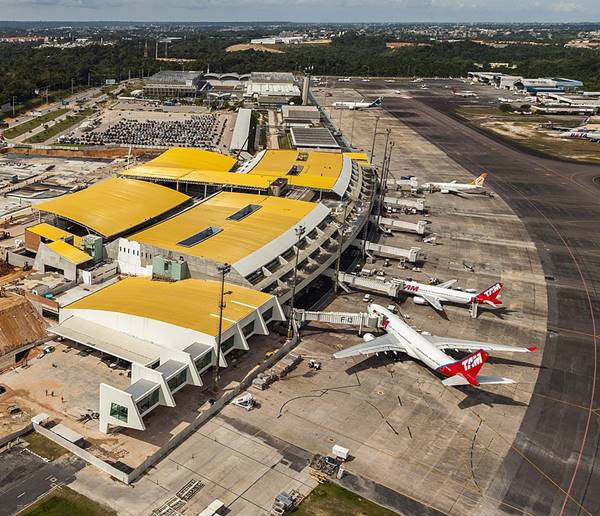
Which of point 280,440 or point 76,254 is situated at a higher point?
point 76,254

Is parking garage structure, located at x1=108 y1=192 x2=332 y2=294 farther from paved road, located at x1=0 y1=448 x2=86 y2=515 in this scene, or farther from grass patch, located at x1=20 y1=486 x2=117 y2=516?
grass patch, located at x1=20 y1=486 x2=117 y2=516

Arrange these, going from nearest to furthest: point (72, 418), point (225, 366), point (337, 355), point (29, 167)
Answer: point (72, 418) < point (225, 366) < point (337, 355) < point (29, 167)

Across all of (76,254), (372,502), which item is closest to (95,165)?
(76,254)

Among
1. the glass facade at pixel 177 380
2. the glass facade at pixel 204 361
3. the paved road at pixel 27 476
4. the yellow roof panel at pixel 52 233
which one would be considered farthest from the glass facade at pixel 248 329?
the yellow roof panel at pixel 52 233

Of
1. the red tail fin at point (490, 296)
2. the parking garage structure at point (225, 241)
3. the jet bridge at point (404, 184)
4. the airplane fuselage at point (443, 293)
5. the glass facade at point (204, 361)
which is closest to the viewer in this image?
the glass facade at point (204, 361)

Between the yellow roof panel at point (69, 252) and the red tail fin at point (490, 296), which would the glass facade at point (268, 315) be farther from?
the red tail fin at point (490, 296)

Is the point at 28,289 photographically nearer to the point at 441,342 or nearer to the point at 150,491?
the point at 150,491

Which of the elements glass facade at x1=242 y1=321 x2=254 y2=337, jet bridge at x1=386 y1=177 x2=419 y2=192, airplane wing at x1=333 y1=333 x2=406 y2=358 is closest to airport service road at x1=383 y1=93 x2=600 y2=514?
airplane wing at x1=333 y1=333 x2=406 y2=358
